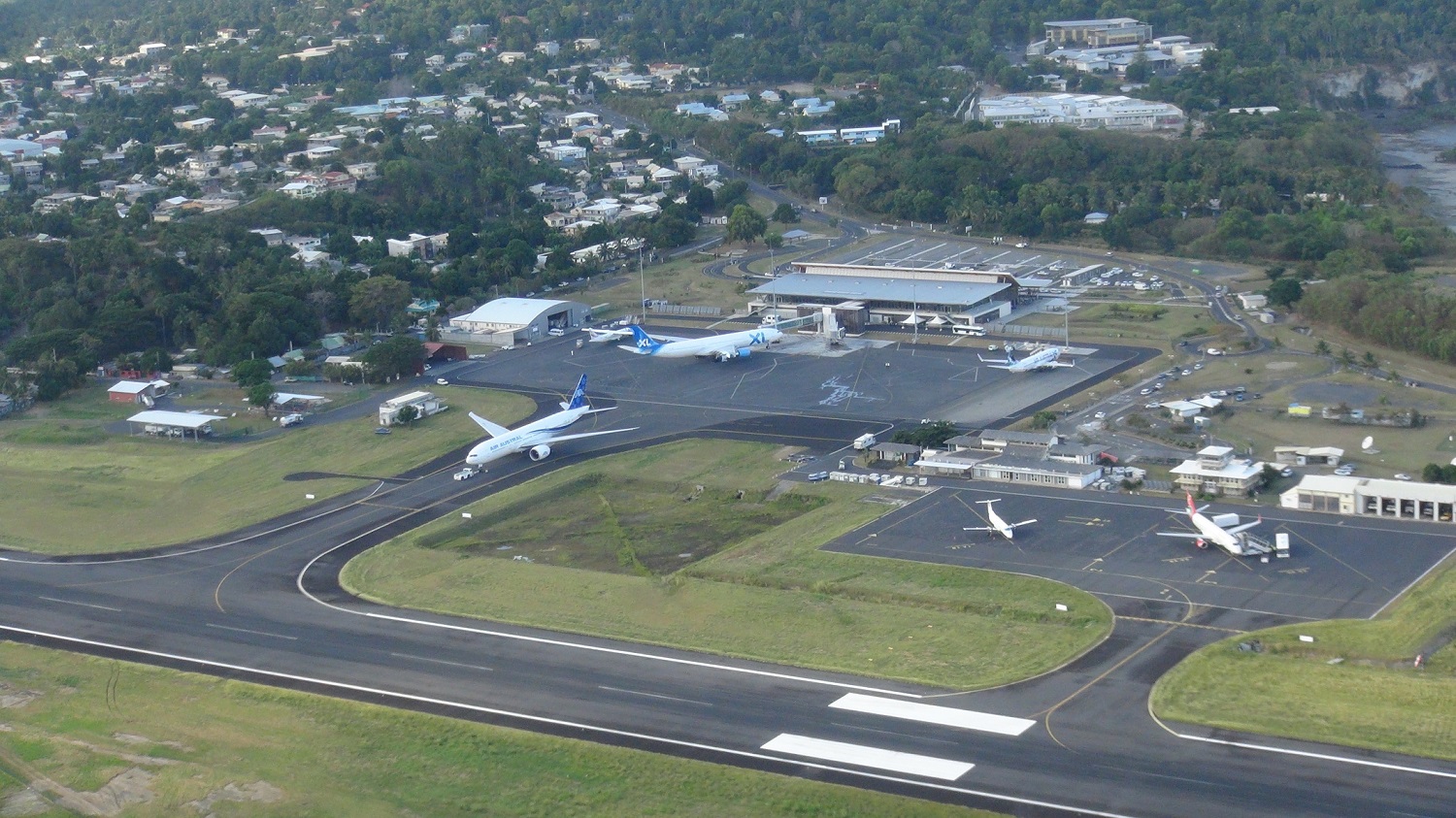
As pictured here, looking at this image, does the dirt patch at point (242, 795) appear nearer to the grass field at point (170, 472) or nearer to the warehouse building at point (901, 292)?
the grass field at point (170, 472)

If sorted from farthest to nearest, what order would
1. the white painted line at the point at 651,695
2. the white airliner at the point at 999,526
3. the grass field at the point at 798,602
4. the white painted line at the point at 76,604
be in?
the white airliner at the point at 999,526 < the white painted line at the point at 76,604 < the grass field at the point at 798,602 < the white painted line at the point at 651,695

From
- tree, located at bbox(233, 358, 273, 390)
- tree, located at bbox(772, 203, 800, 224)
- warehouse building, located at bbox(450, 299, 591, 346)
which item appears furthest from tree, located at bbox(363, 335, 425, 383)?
tree, located at bbox(772, 203, 800, 224)

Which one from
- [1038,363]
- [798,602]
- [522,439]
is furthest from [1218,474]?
[522,439]

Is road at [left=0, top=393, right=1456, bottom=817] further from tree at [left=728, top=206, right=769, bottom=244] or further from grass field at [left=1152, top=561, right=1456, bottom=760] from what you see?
tree at [left=728, top=206, right=769, bottom=244]

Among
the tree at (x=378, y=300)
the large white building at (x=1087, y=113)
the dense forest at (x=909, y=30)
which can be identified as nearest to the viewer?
the tree at (x=378, y=300)

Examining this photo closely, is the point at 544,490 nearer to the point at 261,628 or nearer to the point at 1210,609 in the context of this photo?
the point at 261,628

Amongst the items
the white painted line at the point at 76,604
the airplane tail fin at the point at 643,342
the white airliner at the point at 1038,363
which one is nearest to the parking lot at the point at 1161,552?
the white airliner at the point at 1038,363
